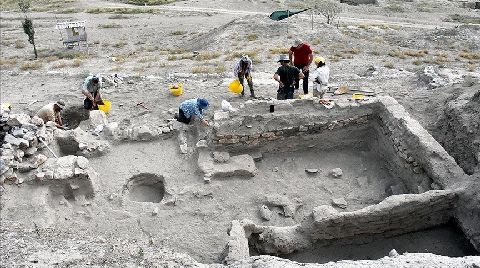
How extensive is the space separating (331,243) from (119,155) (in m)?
5.37

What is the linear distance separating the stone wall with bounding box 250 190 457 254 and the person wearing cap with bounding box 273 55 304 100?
4616mm

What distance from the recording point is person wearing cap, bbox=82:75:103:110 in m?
11.6

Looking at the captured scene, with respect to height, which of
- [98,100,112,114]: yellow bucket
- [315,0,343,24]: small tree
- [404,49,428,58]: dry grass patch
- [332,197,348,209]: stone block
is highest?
[315,0,343,24]: small tree

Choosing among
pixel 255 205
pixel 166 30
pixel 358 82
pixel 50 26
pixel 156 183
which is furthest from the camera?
pixel 50 26

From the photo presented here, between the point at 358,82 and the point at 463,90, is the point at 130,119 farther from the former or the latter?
the point at 463,90

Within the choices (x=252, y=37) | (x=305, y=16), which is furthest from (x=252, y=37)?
(x=305, y=16)

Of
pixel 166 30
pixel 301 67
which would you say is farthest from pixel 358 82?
pixel 166 30

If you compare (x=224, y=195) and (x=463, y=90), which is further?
(x=463, y=90)

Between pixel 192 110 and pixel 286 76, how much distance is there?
2.64m

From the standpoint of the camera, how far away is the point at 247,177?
9664 millimetres

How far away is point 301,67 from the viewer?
39.6 ft

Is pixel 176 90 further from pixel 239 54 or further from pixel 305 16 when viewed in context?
pixel 305 16

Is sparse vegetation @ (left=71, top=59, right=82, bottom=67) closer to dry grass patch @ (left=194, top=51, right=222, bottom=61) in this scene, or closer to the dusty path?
dry grass patch @ (left=194, top=51, right=222, bottom=61)

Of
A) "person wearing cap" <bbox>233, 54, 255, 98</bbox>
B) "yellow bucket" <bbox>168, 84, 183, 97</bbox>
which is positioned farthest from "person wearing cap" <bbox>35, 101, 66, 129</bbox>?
"person wearing cap" <bbox>233, 54, 255, 98</bbox>
